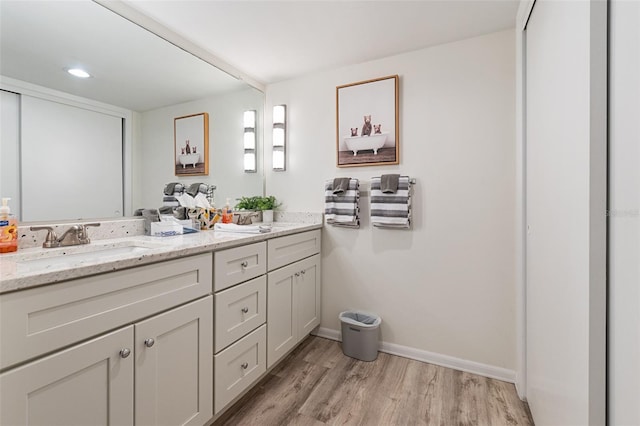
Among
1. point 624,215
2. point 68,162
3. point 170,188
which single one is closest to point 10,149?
point 68,162

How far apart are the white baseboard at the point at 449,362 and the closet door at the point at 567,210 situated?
350mm

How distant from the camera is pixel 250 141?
2.52 metres

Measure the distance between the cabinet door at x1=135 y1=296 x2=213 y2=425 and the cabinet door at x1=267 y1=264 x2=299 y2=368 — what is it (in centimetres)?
47

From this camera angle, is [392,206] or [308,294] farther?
[308,294]

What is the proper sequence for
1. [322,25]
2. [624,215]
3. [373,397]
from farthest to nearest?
1. [322,25]
2. [373,397]
3. [624,215]

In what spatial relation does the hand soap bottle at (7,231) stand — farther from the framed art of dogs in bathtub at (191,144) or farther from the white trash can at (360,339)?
the white trash can at (360,339)

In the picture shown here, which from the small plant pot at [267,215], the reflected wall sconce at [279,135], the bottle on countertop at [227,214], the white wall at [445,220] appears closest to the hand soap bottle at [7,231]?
the bottle on countertop at [227,214]

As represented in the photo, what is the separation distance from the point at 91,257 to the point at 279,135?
167 cm

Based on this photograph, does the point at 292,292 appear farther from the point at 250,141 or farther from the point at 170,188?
the point at 250,141

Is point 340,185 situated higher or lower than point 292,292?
higher

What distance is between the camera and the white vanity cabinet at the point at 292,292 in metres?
1.79

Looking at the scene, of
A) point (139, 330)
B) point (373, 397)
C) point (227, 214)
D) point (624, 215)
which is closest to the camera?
point (624, 215)

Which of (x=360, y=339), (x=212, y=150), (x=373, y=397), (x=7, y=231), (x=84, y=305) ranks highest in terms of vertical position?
(x=212, y=150)

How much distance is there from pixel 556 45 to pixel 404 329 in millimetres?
1860
